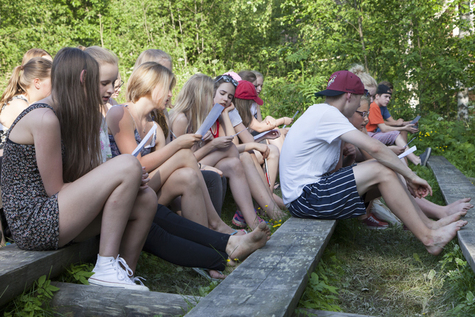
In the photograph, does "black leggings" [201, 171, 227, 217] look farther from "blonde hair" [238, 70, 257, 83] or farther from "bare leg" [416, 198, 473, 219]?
"blonde hair" [238, 70, 257, 83]

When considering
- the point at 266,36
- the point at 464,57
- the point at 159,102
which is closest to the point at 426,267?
the point at 159,102

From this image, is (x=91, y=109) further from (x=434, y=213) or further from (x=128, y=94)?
(x=434, y=213)

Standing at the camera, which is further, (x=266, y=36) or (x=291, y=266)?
(x=266, y=36)

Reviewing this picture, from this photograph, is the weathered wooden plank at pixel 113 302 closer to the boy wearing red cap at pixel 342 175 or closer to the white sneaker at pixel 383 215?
the boy wearing red cap at pixel 342 175

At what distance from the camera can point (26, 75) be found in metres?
3.51

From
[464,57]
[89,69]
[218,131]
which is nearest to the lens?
[89,69]

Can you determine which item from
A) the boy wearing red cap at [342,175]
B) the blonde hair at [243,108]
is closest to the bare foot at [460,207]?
the boy wearing red cap at [342,175]

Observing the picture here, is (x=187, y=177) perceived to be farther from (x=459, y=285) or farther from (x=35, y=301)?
(x=459, y=285)

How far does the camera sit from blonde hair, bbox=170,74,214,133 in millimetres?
3986

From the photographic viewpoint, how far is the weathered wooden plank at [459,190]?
8.00 feet

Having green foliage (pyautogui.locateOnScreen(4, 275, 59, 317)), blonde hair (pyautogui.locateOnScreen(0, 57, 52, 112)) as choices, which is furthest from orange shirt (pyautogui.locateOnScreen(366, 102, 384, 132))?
green foliage (pyautogui.locateOnScreen(4, 275, 59, 317))

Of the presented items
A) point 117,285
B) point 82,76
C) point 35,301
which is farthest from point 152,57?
point 35,301

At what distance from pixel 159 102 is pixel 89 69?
1.00m

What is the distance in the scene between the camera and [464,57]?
8.15m
